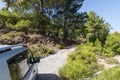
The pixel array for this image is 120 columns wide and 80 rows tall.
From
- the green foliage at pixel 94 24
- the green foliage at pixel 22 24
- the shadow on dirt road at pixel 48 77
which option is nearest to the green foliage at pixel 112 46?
the shadow on dirt road at pixel 48 77

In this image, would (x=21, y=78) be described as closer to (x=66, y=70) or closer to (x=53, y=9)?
(x=66, y=70)

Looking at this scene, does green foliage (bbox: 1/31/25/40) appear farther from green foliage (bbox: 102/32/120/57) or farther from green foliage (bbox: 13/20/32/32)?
green foliage (bbox: 102/32/120/57)

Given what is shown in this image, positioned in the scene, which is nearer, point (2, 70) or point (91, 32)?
point (2, 70)

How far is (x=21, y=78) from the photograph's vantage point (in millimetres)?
4082

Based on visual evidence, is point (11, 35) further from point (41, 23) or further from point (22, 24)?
point (41, 23)

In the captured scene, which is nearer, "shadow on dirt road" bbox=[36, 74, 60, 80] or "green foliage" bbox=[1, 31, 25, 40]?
"shadow on dirt road" bbox=[36, 74, 60, 80]

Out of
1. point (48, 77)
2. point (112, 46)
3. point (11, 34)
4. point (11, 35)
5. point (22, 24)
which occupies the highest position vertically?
point (22, 24)

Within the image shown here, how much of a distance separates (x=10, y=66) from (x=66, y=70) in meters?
4.73

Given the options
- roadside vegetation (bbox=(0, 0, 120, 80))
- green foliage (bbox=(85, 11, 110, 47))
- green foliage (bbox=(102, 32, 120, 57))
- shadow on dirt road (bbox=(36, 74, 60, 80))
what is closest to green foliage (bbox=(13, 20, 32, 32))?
roadside vegetation (bbox=(0, 0, 120, 80))

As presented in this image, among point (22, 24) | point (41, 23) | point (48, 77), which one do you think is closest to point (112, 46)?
point (48, 77)

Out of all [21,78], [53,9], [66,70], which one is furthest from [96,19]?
[21,78]

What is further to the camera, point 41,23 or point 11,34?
point 41,23

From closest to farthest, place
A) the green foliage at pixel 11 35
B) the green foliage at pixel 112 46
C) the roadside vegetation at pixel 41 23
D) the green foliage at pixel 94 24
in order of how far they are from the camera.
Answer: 1. the green foliage at pixel 112 46
2. the roadside vegetation at pixel 41 23
3. the green foliage at pixel 11 35
4. the green foliage at pixel 94 24

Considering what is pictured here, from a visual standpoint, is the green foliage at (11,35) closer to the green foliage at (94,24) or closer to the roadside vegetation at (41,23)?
the roadside vegetation at (41,23)
